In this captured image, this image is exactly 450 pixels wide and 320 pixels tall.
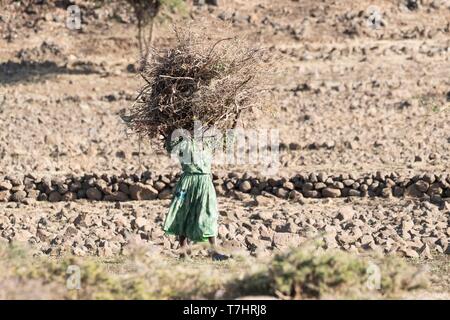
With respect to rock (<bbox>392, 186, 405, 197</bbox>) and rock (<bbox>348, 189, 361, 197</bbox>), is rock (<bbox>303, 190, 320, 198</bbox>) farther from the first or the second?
rock (<bbox>392, 186, 405, 197</bbox>)

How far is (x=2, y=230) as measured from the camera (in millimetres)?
10594

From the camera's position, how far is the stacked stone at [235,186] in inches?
486

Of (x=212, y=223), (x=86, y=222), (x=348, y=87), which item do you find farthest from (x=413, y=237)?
(x=348, y=87)

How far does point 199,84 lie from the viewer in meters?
8.32

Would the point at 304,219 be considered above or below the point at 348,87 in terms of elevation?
below

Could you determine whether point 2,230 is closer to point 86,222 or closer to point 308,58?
point 86,222

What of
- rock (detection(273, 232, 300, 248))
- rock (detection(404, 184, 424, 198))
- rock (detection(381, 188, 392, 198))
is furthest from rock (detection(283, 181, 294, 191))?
rock (detection(273, 232, 300, 248))

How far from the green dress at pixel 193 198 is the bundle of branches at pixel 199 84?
197mm

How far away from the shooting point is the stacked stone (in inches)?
486

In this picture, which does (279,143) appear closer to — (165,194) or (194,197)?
(165,194)

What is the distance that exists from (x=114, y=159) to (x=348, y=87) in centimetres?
538

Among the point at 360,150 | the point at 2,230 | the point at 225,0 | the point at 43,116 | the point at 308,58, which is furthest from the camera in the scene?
the point at 225,0

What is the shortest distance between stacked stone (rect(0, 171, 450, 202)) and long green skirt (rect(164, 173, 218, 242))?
404 cm

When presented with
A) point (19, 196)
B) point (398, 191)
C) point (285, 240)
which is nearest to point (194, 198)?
point (285, 240)
